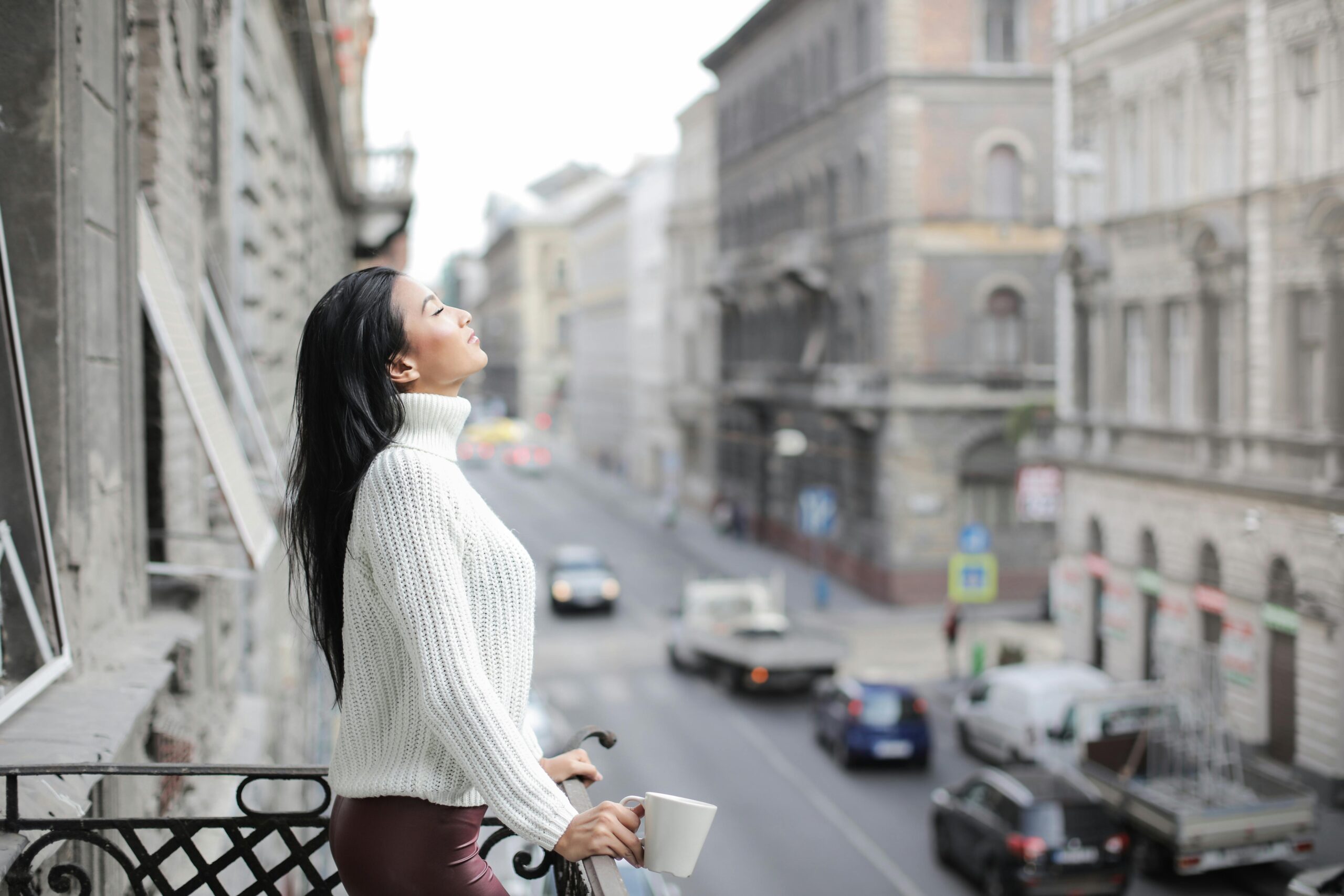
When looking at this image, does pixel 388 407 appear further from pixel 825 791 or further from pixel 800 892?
pixel 825 791

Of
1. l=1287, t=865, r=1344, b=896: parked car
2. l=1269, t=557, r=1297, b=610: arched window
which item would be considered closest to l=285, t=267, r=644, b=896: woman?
l=1287, t=865, r=1344, b=896: parked car

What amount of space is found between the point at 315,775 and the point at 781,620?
2422 centimetres

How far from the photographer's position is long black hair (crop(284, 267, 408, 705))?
10.4 feet

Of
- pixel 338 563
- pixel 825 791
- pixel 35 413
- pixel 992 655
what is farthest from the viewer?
→ pixel 992 655

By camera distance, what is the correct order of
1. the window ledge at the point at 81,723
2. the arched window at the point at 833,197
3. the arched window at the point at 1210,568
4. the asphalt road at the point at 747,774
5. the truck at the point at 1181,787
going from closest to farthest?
1. the window ledge at the point at 81,723
2. the truck at the point at 1181,787
3. the asphalt road at the point at 747,774
4. the arched window at the point at 1210,568
5. the arched window at the point at 833,197

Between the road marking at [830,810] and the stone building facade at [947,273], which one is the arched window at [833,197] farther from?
the road marking at [830,810]

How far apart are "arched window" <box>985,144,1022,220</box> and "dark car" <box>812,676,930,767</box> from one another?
1767cm

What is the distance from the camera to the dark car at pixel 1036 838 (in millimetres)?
14531

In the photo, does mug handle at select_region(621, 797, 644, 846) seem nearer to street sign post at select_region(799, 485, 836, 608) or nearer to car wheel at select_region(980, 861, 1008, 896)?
car wheel at select_region(980, 861, 1008, 896)

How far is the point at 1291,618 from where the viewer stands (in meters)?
14.4

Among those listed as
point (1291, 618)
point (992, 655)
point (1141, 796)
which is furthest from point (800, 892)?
point (992, 655)

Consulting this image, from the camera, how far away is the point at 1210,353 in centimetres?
1992

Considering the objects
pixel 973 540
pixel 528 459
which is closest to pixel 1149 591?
pixel 973 540

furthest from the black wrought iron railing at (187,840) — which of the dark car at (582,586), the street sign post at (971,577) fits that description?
the dark car at (582,586)
